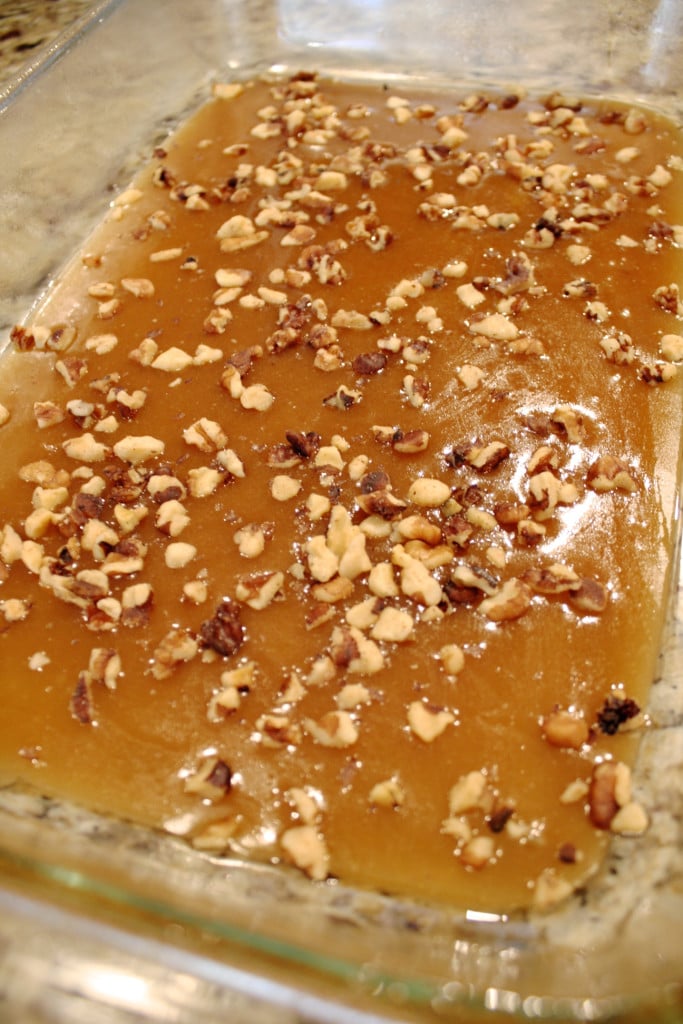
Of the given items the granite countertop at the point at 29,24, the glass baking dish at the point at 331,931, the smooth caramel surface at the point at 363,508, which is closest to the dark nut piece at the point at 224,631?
the smooth caramel surface at the point at 363,508

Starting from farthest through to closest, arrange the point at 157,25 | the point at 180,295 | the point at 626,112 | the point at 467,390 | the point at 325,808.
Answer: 1. the point at 157,25
2. the point at 626,112
3. the point at 180,295
4. the point at 467,390
5. the point at 325,808

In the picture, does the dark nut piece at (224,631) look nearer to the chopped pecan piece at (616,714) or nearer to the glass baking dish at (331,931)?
the glass baking dish at (331,931)

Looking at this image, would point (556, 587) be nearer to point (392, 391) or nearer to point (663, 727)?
point (663, 727)

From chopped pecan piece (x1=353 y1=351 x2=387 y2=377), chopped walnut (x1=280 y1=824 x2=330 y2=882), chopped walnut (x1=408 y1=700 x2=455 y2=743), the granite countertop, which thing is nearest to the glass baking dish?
chopped walnut (x1=280 y1=824 x2=330 y2=882)

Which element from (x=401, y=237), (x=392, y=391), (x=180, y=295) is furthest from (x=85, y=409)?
(x=401, y=237)

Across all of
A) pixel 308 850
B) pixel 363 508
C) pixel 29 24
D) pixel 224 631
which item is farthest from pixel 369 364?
pixel 29 24

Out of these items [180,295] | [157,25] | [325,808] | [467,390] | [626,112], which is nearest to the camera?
[325,808]

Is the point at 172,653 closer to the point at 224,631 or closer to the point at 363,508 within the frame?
the point at 224,631
